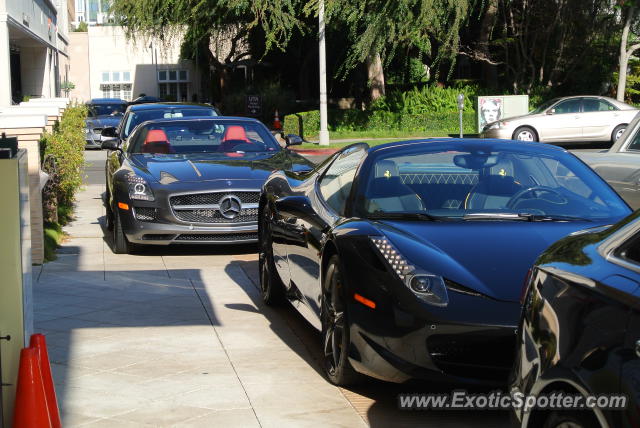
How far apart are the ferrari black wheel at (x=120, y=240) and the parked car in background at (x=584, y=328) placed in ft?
24.5

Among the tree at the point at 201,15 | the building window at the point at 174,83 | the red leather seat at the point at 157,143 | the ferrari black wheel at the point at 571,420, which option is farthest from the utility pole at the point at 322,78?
the building window at the point at 174,83

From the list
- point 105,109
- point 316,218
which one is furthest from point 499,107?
point 316,218

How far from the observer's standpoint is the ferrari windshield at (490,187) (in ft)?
20.7

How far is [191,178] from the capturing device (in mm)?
10844

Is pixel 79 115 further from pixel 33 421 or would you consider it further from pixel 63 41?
pixel 63 41

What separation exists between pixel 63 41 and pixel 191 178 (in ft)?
163

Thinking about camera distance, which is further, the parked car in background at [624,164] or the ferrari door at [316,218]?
the parked car in background at [624,164]

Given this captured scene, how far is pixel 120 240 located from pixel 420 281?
632cm

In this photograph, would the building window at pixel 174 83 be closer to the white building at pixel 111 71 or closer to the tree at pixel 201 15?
the white building at pixel 111 71

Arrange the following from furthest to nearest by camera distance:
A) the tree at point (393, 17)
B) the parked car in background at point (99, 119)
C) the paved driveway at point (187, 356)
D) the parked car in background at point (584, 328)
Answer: the parked car in background at point (99, 119) < the tree at point (393, 17) < the paved driveway at point (187, 356) < the parked car in background at point (584, 328)

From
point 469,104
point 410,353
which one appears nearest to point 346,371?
point 410,353

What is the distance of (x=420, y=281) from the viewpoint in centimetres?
520

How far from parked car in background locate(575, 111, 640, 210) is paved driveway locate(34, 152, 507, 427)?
3.05 meters

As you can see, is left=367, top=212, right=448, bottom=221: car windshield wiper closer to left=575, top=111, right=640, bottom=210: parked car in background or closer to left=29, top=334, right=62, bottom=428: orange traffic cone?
left=29, top=334, right=62, bottom=428: orange traffic cone
